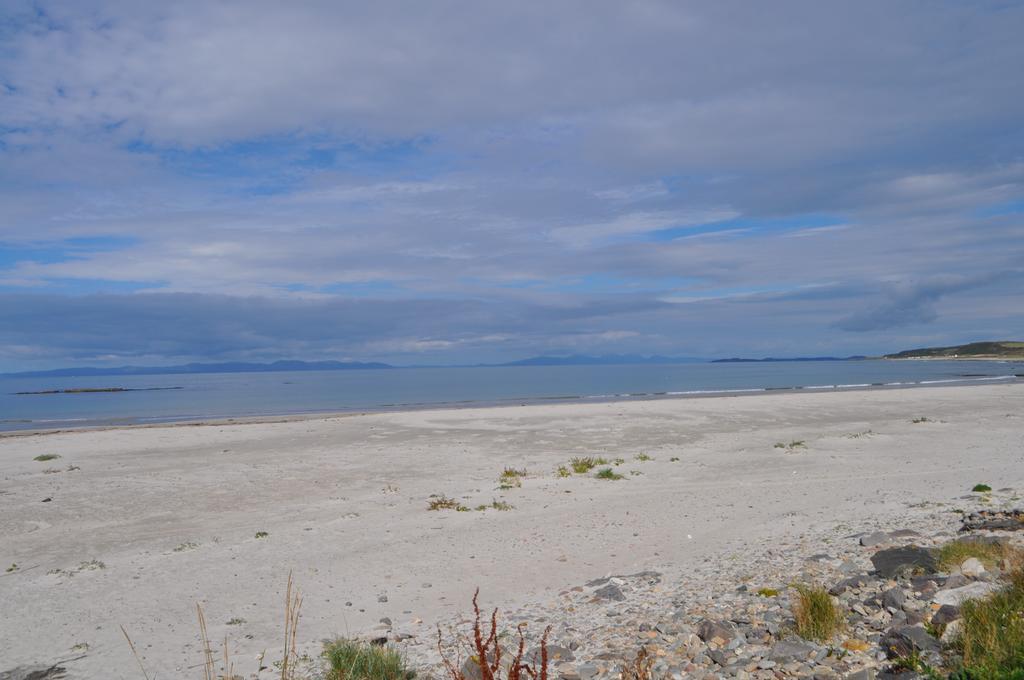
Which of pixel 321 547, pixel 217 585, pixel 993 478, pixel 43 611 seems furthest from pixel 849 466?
pixel 43 611

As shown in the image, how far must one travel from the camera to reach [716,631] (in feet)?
21.4

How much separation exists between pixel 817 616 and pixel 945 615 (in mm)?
1082

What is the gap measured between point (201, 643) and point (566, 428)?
2423cm

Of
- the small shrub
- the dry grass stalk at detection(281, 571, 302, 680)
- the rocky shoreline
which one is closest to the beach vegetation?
the small shrub

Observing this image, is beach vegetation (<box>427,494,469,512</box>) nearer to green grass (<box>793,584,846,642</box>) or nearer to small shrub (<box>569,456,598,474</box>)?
small shrub (<box>569,456,598,474</box>)

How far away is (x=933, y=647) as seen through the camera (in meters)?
5.60

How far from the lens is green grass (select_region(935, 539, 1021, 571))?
7.29 m

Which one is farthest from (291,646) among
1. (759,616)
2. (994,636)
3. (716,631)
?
(994,636)

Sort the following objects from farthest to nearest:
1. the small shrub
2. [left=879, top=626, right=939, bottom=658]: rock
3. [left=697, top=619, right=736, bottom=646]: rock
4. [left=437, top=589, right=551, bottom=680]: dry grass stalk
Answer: the small shrub
[left=697, top=619, right=736, bottom=646]: rock
[left=879, top=626, right=939, bottom=658]: rock
[left=437, top=589, right=551, bottom=680]: dry grass stalk

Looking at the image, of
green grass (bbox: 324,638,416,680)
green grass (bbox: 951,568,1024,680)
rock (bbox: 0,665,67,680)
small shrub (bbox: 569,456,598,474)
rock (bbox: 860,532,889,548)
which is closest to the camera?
green grass (bbox: 951,568,1024,680)

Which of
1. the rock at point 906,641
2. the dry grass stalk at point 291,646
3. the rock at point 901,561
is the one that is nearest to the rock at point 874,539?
the rock at point 901,561

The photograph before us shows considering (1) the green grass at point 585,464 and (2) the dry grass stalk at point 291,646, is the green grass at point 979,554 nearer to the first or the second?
(2) the dry grass stalk at point 291,646

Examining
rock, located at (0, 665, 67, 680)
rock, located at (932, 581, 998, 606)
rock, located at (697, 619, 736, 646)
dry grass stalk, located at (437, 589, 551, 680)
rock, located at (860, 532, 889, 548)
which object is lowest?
rock, located at (0, 665, 67, 680)

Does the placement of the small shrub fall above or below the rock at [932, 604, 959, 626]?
below
